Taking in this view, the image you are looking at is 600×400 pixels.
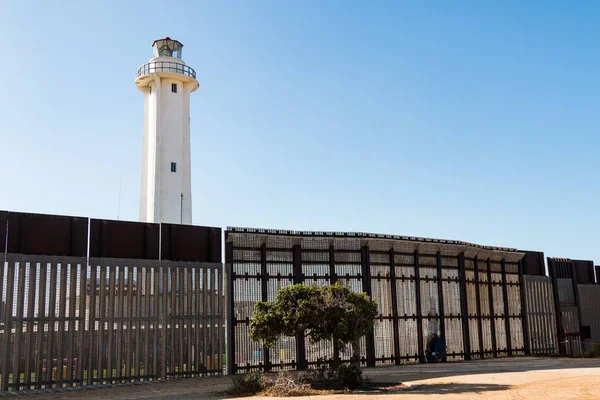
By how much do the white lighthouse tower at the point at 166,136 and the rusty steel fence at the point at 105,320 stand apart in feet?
46.0

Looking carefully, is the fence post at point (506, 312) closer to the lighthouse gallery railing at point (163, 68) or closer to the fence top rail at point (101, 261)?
the fence top rail at point (101, 261)

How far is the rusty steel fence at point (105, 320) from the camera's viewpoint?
2069 cm

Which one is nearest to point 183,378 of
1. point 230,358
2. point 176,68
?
point 230,358

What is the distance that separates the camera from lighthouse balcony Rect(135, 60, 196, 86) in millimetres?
39875

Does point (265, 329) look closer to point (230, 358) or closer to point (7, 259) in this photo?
point (230, 358)

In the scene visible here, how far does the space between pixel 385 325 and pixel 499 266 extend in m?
9.98

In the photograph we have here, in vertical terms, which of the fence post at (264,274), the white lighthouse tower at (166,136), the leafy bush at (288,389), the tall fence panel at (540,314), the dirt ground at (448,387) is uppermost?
the white lighthouse tower at (166,136)

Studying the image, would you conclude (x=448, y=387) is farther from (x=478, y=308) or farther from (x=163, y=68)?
(x=163, y=68)

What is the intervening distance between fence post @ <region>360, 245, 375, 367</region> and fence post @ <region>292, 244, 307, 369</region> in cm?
326

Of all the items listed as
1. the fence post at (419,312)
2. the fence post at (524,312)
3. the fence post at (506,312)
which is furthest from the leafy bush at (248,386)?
the fence post at (524,312)

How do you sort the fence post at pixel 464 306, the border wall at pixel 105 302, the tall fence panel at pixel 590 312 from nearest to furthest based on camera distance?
the border wall at pixel 105 302 < the fence post at pixel 464 306 < the tall fence panel at pixel 590 312

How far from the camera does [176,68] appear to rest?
4025cm

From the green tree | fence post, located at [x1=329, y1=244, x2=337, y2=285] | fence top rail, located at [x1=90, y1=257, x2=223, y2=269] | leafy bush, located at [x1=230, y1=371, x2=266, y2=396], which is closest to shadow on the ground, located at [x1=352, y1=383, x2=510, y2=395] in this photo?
the green tree

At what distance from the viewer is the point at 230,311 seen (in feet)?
82.7
